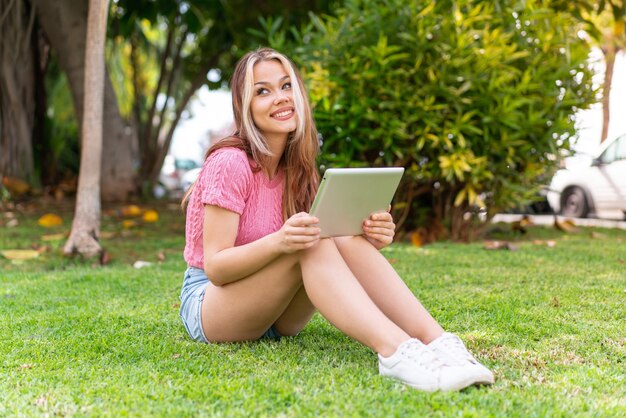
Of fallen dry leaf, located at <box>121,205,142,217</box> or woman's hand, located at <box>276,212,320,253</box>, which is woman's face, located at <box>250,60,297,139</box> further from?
fallen dry leaf, located at <box>121,205,142,217</box>

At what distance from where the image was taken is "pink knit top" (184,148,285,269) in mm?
2439

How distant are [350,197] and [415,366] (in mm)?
561

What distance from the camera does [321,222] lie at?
231 centimetres

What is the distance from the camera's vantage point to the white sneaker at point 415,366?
2.09 meters

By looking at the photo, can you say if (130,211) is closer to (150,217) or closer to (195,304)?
(150,217)

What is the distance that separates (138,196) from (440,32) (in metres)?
3.93

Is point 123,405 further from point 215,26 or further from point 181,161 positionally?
point 181,161

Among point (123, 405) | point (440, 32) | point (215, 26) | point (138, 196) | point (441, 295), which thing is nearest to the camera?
point (123, 405)

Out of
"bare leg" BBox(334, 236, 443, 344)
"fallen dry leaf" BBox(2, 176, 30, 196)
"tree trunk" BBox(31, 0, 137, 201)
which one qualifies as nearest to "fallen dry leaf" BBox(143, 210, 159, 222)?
"tree trunk" BBox(31, 0, 137, 201)

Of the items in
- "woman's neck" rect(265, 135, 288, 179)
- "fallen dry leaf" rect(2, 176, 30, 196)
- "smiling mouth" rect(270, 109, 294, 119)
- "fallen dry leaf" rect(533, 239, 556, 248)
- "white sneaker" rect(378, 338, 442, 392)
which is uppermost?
"smiling mouth" rect(270, 109, 294, 119)

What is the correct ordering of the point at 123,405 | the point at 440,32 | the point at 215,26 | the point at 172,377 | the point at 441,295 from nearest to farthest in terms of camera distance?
1. the point at 123,405
2. the point at 172,377
3. the point at 441,295
4. the point at 440,32
5. the point at 215,26

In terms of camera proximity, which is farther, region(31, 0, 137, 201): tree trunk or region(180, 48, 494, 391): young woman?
region(31, 0, 137, 201): tree trunk

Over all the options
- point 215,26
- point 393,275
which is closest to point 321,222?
point 393,275

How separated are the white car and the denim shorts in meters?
6.98
